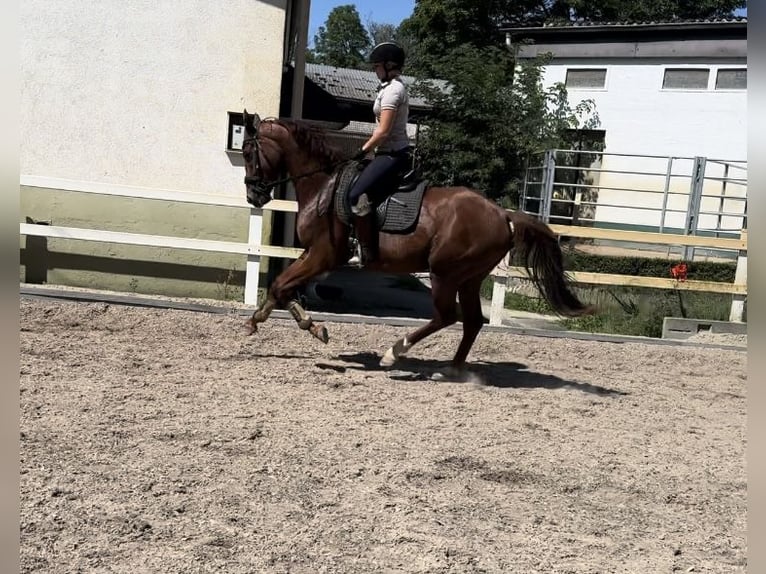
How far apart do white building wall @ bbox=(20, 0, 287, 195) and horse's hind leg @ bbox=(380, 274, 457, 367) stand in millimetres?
4497

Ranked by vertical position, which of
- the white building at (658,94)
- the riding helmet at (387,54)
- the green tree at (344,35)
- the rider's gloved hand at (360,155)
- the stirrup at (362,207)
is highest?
the green tree at (344,35)

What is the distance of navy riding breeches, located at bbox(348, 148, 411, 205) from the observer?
5.75 meters

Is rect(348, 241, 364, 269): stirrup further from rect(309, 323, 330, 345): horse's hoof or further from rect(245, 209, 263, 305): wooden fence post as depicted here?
rect(245, 209, 263, 305): wooden fence post

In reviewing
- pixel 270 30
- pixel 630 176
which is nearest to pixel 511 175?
pixel 630 176

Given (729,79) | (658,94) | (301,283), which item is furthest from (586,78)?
(301,283)

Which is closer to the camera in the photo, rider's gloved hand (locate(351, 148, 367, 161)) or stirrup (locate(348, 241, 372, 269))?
rider's gloved hand (locate(351, 148, 367, 161))

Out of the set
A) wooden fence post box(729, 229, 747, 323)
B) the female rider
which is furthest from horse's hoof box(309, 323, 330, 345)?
wooden fence post box(729, 229, 747, 323)

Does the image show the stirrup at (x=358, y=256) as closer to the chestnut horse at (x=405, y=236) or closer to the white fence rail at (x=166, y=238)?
the chestnut horse at (x=405, y=236)

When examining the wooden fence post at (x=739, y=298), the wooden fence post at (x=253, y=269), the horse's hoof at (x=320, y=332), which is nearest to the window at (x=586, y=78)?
the wooden fence post at (x=739, y=298)

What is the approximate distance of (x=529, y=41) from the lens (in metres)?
19.1

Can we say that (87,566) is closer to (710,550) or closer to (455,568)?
(455,568)

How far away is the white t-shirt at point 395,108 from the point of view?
5.60 m

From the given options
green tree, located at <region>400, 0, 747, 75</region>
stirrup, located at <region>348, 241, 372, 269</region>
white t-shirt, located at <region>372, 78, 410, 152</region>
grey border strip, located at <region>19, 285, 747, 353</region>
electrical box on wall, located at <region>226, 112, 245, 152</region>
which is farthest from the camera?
green tree, located at <region>400, 0, 747, 75</region>

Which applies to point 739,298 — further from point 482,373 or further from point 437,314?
point 437,314
